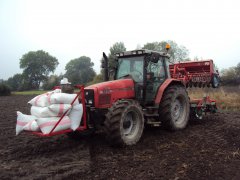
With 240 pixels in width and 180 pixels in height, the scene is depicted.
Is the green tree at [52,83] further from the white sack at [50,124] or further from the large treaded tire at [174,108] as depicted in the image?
the white sack at [50,124]

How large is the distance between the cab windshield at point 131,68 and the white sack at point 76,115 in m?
1.80

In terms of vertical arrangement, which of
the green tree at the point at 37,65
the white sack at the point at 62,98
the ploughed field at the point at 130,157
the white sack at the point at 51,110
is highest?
the green tree at the point at 37,65

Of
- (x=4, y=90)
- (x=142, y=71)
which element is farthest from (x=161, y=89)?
(x=4, y=90)

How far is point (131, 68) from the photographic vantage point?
279 inches

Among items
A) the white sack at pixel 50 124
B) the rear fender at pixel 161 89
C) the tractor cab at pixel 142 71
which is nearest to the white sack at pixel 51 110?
the white sack at pixel 50 124

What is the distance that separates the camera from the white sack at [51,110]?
5.37m

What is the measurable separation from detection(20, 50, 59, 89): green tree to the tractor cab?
227 feet

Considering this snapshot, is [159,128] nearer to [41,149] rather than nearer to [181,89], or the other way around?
[181,89]

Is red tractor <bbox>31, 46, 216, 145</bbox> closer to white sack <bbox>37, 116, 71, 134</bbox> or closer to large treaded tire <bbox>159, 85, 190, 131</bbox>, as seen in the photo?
large treaded tire <bbox>159, 85, 190, 131</bbox>

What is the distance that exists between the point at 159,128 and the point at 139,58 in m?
2.12

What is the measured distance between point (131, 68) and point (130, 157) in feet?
8.58

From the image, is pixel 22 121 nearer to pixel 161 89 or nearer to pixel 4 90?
pixel 161 89

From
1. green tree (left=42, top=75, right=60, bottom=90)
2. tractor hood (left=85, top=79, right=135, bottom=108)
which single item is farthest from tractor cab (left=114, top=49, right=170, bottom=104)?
green tree (left=42, top=75, right=60, bottom=90)

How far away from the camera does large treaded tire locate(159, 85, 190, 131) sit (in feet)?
22.9
